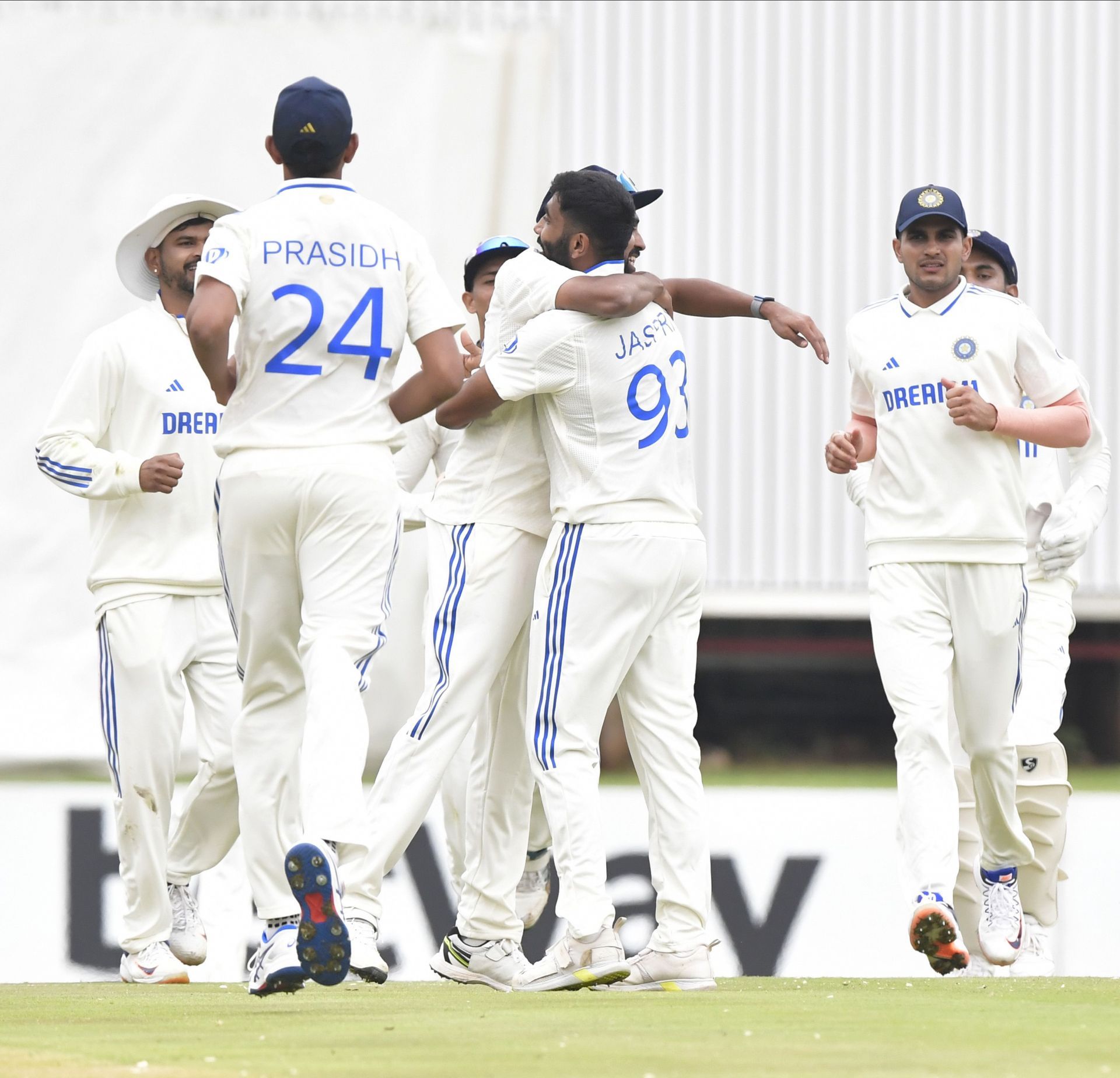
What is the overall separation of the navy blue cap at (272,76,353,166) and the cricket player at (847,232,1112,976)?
215cm

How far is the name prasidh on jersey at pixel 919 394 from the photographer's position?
533 cm

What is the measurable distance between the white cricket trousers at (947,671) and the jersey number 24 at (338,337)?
Answer: 1.67 m

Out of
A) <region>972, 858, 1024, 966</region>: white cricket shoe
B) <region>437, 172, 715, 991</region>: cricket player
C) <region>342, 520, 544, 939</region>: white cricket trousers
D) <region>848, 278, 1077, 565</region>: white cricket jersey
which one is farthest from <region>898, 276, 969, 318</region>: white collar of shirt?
<region>972, 858, 1024, 966</region>: white cricket shoe

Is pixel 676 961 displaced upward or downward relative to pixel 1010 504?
downward

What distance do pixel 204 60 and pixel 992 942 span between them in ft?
18.4

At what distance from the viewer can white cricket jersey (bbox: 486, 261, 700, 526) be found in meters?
4.68

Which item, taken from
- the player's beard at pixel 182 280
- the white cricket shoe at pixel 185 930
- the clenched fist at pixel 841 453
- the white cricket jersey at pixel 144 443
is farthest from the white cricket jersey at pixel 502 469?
the white cricket shoe at pixel 185 930

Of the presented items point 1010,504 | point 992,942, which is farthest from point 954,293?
point 992,942

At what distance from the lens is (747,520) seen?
30.5 ft

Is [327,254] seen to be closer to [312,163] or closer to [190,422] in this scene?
[312,163]

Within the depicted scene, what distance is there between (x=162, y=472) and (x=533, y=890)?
1.75 m

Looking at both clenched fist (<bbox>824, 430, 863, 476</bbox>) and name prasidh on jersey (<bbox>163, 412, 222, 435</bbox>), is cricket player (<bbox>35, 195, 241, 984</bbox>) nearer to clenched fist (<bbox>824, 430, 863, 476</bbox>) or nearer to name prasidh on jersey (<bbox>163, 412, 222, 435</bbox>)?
name prasidh on jersey (<bbox>163, 412, 222, 435</bbox>)

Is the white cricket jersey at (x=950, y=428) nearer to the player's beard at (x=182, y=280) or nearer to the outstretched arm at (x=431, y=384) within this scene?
the outstretched arm at (x=431, y=384)

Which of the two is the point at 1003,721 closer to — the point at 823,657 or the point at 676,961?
the point at 676,961
